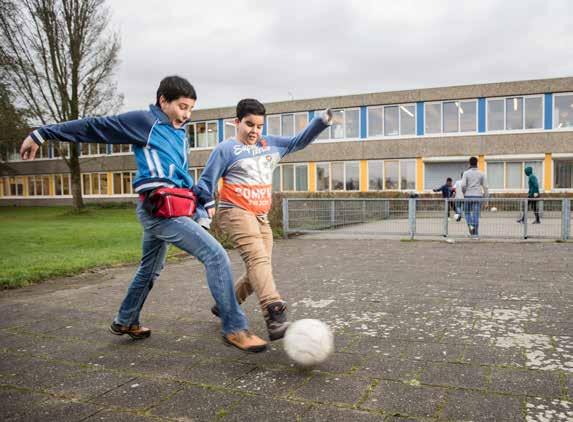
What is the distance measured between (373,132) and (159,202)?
30.1m

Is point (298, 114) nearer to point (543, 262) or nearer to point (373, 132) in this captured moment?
point (373, 132)

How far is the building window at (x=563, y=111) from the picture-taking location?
2792 cm

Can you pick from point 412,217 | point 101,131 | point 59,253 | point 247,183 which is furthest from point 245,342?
point 412,217

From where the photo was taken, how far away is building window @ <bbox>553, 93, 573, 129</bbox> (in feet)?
91.6

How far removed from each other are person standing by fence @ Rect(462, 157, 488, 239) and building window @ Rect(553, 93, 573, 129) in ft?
63.6

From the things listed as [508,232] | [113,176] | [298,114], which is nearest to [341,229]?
[508,232]

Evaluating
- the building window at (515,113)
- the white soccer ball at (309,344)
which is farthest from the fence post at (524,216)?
the building window at (515,113)

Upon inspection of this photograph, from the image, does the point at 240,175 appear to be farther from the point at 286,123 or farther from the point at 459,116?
the point at 286,123

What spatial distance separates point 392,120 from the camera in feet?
105

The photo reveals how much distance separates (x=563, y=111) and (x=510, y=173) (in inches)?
167

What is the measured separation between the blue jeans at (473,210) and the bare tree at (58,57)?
2120cm

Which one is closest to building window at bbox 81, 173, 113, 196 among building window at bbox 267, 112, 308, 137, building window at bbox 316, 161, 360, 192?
building window at bbox 267, 112, 308, 137

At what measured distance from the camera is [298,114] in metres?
34.5

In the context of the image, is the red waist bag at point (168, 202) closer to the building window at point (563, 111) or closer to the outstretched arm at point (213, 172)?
the outstretched arm at point (213, 172)
